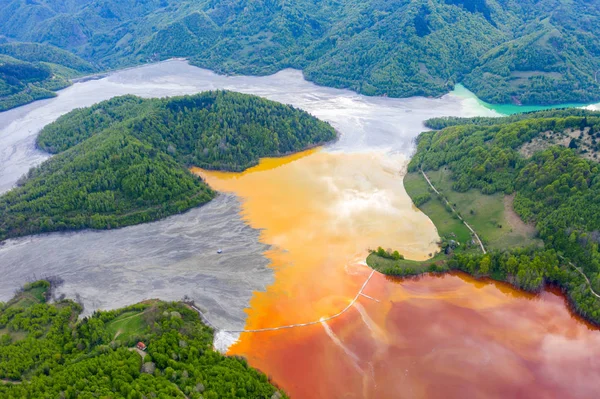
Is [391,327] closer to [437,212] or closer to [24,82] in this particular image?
[437,212]

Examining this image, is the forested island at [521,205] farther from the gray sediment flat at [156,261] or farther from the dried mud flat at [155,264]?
the gray sediment flat at [156,261]

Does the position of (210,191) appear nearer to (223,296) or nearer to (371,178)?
(223,296)

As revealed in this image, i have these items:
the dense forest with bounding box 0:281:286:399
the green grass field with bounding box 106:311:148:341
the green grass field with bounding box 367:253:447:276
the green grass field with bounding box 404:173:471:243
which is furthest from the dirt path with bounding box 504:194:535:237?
the green grass field with bounding box 106:311:148:341

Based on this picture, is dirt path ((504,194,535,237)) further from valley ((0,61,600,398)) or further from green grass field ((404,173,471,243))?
valley ((0,61,600,398))

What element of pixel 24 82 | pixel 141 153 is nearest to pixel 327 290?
pixel 141 153

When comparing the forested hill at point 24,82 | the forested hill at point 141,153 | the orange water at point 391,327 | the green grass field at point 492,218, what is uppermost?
the forested hill at point 24,82

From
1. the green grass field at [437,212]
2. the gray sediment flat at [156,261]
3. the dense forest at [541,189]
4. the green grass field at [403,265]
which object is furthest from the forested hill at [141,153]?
the dense forest at [541,189]
